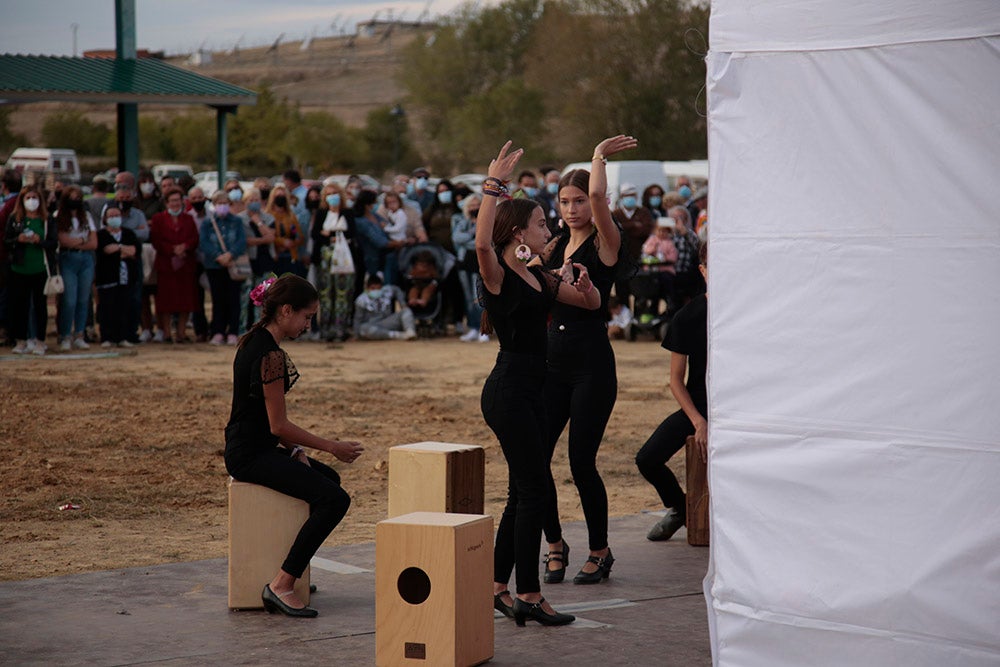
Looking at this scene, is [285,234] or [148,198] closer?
[285,234]

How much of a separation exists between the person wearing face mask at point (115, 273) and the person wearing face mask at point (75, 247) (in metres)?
0.16

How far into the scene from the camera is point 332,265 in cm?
1786

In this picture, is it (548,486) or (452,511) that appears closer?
(548,486)

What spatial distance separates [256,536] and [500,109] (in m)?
76.3

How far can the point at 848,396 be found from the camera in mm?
4387

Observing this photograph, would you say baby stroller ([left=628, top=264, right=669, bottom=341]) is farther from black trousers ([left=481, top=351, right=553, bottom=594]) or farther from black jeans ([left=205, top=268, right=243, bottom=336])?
black trousers ([left=481, top=351, right=553, bottom=594])

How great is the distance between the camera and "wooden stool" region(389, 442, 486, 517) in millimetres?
6754

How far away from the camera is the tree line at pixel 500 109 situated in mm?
65875

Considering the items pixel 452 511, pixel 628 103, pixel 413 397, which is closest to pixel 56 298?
pixel 413 397

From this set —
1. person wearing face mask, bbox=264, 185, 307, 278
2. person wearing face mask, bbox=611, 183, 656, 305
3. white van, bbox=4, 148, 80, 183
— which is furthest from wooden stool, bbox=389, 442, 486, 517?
white van, bbox=4, 148, 80, 183

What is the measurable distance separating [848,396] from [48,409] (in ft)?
32.7

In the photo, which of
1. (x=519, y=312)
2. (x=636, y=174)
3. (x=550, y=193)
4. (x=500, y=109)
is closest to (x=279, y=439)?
(x=519, y=312)

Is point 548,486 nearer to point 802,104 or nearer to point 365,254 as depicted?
point 802,104

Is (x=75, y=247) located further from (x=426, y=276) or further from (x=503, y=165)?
(x=503, y=165)
